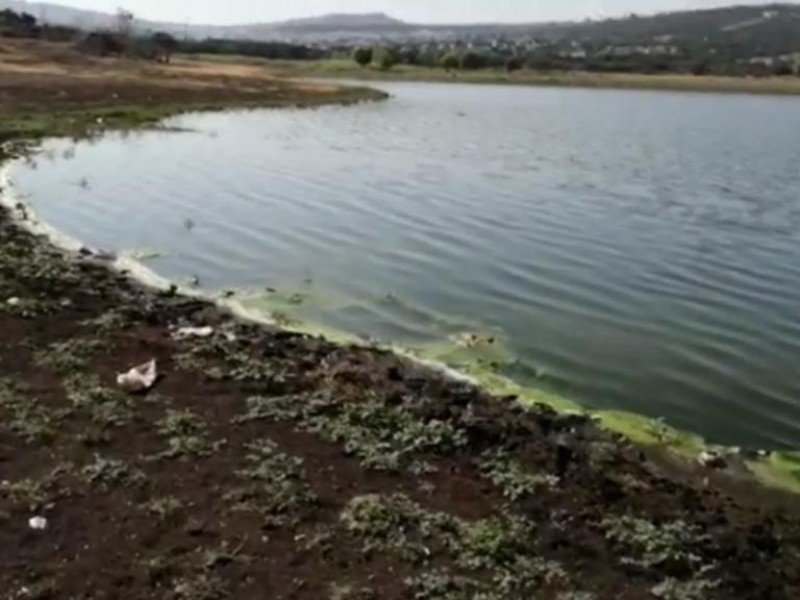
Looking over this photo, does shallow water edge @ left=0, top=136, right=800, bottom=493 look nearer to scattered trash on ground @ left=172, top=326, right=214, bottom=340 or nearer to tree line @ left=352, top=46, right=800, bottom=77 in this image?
scattered trash on ground @ left=172, top=326, right=214, bottom=340

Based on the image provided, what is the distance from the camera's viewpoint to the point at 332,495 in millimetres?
11016

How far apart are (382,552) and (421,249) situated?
1686 cm

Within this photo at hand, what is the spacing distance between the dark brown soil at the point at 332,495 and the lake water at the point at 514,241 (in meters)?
3.47

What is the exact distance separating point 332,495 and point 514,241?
693 inches

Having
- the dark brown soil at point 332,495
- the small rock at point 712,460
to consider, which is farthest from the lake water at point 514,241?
the dark brown soil at point 332,495

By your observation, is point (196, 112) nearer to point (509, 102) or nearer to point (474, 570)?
point (509, 102)

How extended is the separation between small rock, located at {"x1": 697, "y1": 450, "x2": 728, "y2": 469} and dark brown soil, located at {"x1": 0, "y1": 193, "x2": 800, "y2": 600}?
36cm

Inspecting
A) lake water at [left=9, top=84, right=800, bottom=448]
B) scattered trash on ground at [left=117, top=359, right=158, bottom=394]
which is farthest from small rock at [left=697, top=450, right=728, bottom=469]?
scattered trash on ground at [left=117, top=359, right=158, bottom=394]

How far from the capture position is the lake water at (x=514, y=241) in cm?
1762

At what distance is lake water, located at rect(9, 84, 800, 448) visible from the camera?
694 inches

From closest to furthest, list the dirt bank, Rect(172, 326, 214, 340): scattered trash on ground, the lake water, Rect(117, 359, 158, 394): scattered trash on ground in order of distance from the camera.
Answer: Rect(117, 359, 158, 394): scattered trash on ground < Rect(172, 326, 214, 340): scattered trash on ground < the lake water < the dirt bank

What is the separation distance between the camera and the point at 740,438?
47.8 ft

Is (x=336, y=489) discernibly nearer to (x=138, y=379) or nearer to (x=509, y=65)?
(x=138, y=379)

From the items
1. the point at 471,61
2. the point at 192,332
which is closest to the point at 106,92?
the point at 192,332
